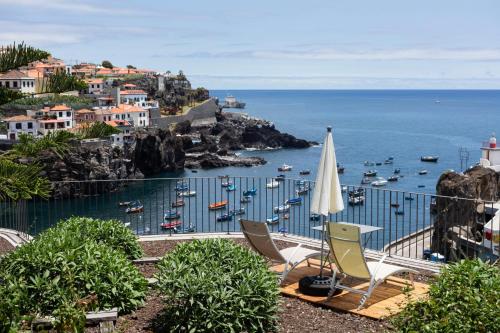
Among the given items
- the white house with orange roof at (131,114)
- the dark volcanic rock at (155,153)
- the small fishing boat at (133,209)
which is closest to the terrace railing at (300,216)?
the small fishing boat at (133,209)

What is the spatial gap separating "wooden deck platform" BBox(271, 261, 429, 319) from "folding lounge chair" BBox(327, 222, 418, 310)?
4.7 inches

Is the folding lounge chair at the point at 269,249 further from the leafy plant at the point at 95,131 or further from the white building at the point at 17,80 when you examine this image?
the white building at the point at 17,80

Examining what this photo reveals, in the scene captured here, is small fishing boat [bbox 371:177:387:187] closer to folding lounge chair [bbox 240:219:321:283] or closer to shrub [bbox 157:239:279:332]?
folding lounge chair [bbox 240:219:321:283]

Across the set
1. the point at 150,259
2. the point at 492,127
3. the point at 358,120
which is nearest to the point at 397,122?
the point at 358,120

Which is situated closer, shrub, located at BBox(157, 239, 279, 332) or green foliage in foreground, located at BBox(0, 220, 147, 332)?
Answer: shrub, located at BBox(157, 239, 279, 332)

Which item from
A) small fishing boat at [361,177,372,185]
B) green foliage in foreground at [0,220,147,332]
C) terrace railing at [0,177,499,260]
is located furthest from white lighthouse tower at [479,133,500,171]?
small fishing boat at [361,177,372,185]

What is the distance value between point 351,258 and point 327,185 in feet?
3.20

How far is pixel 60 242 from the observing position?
6559 mm

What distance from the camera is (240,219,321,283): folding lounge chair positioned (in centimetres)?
757

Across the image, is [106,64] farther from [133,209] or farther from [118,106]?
[133,209]

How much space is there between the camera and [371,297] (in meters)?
7.10

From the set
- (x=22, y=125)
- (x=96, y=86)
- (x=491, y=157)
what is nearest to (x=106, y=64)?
(x=96, y=86)

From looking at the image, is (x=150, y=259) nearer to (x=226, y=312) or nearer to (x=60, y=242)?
(x=60, y=242)

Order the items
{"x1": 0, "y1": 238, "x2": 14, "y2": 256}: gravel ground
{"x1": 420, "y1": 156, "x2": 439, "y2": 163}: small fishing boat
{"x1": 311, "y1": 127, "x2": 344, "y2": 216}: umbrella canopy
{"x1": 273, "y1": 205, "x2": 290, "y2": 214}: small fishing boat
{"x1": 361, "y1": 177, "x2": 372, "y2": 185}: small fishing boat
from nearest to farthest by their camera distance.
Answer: {"x1": 311, "y1": 127, "x2": 344, "y2": 216}: umbrella canopy → {"x1": 0, "y1": 238, "x2": 14, "y2": 256}: gravel ground → {"x1": 273, "y1": 205, "x2": 290, "y2": 214}: small fishing boat → {"x1": 361, "y1": 177, "x2": 372, "y2": 185}: small fishing boat → {"x1": 420, "y1": 156, "x2": 439, "y2": 163}: small fishing boat
